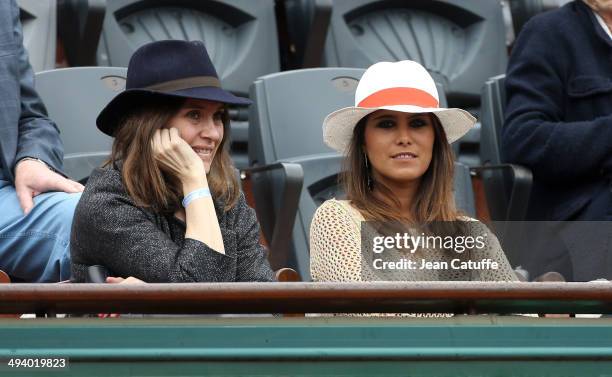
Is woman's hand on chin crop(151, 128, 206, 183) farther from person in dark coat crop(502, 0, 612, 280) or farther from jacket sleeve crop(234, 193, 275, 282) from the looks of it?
person in dark coat crop(502, 0, 612, 280)

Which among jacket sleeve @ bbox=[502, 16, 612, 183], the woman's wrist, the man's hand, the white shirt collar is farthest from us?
the white shirt collar

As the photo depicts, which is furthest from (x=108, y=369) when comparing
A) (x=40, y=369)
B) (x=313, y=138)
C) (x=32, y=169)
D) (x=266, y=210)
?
(x=313, y=138)

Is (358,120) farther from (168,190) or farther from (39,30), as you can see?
(39,30)

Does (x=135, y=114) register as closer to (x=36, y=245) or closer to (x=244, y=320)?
(x=36, y=245)

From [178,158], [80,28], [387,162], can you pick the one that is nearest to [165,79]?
[178,158]

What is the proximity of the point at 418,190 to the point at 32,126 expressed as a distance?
2.50 ft

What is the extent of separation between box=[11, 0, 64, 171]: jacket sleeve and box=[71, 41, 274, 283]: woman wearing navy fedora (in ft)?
0.92

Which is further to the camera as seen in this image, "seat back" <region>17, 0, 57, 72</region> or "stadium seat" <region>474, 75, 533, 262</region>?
"seat back" <region>17, 0, 57, 72</region>

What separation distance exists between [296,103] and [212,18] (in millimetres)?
684

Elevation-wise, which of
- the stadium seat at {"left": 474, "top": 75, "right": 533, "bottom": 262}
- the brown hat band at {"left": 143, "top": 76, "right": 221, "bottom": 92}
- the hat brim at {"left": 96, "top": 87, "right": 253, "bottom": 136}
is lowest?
the stadium seat at {"left": 474, "top": 75, "right": 533, "bottom": 262}

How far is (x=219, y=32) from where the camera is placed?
3293 mm

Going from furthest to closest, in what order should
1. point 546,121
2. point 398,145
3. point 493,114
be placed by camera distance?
point 493,114
point 546,121
point 398,145

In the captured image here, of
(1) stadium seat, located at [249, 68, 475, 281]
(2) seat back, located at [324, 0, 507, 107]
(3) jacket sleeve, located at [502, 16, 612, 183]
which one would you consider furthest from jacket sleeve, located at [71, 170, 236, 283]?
(2) seat back, located at [324, 0, 507, 107]

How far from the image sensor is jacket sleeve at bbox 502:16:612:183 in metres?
2.52
